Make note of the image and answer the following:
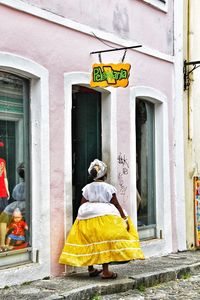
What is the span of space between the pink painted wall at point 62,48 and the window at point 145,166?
0.54m

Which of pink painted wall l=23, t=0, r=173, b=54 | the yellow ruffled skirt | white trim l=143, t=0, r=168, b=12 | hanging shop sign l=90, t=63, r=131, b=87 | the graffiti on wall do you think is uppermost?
white trim l=143, t=0, r=168, b=12

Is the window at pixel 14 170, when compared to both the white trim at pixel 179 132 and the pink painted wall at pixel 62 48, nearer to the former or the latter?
the pink painted wall at pixel 62 48

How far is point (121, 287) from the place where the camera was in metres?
8.24

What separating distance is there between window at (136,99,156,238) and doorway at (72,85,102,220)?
1.16 metres

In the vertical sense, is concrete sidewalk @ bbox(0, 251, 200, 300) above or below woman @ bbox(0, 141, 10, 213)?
below

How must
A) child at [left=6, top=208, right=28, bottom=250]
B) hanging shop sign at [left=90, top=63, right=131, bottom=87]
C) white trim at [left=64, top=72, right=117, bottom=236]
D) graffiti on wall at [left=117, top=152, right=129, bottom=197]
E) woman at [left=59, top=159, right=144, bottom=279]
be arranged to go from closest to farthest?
child at [left=6, top=208, right=28, bottom=250], woman at [left=59, top=159, right=144, bottom=279], hanging shop sign at [left=90, top=63, right=131, bottom=87], white trim at [left=64, top=72, right=117, bottom=236], graffiti on wall at [left=117, top=152, right=129, bottom=197]

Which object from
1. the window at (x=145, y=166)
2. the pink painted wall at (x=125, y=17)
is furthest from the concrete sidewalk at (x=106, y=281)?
the pink painted wall at (x=125, y=17)

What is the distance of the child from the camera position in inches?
324

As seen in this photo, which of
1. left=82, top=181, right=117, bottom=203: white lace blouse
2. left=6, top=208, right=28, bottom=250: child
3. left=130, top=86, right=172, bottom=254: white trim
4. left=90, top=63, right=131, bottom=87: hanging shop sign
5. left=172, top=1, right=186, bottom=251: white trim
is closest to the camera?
→ left=6, top=208, right=28, bottom=250: child

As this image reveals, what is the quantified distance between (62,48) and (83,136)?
5.09 feet

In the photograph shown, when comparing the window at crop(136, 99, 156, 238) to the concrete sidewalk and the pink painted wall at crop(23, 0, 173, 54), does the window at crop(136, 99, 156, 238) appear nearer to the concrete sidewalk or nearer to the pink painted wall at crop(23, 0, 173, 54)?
the concrete sidewalk

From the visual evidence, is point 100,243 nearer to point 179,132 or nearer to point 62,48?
point 62,48

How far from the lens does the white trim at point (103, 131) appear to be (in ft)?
29.3

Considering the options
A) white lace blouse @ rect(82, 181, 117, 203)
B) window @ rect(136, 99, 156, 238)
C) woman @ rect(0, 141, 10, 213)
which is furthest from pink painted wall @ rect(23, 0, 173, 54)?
white lace blouse @ rect(82, 181, 117, 203)
